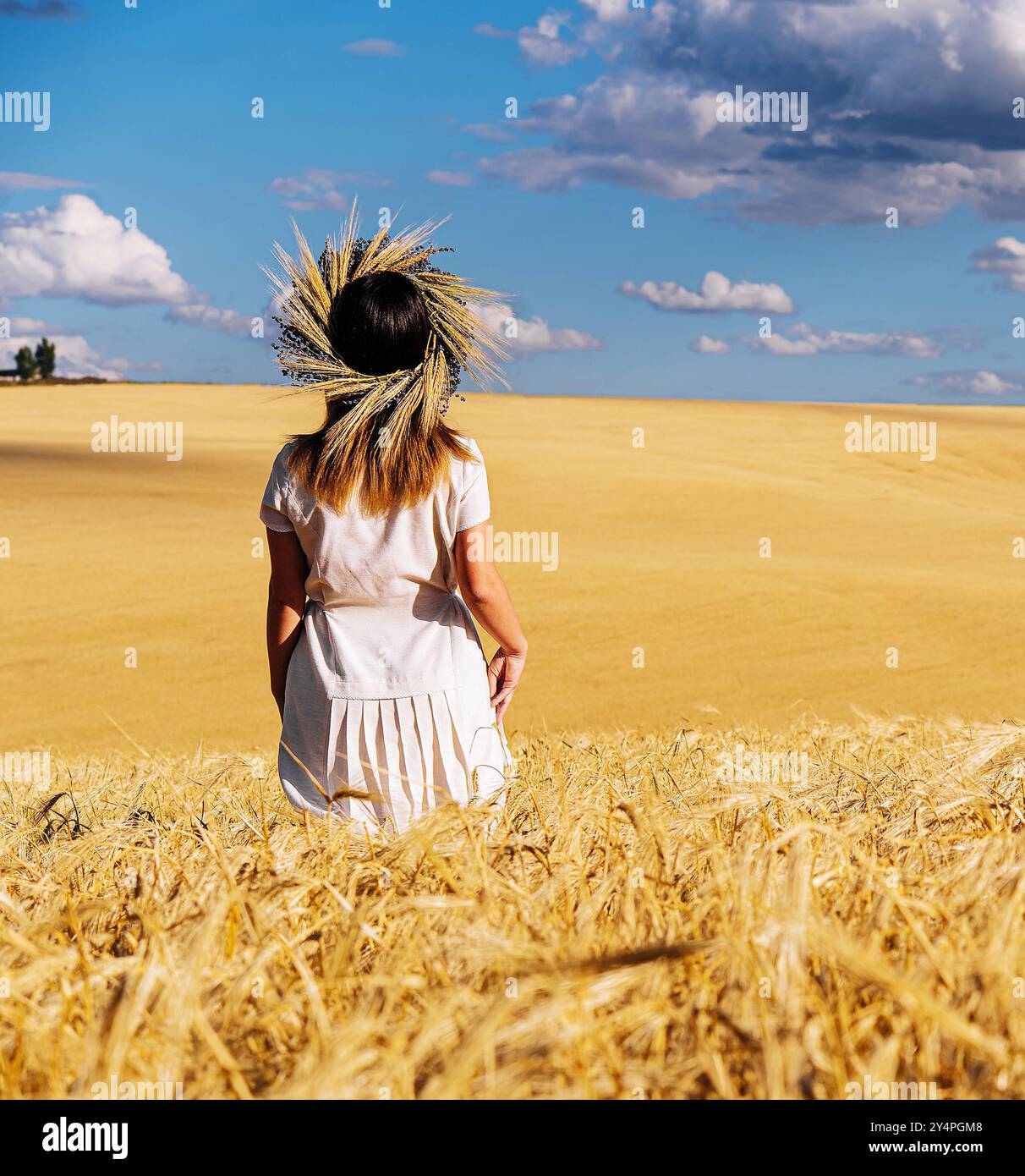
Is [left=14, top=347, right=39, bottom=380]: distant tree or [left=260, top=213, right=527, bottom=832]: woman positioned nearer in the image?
[left=260, top=213, right=527, bottom=832]: woman

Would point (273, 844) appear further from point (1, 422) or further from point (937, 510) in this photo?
point (1, 422)

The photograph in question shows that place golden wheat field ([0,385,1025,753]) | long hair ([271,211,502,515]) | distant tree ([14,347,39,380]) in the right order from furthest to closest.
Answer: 1. distant tree ([14,347,39,380])
2. golden wheat field ([0,385,1025,753])
3. long hair ([271,211,502,515])

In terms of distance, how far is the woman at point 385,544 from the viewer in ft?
10.3

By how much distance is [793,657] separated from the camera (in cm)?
1249

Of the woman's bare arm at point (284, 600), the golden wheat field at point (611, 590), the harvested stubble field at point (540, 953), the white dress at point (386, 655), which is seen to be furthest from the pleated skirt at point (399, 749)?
the golden wheat field at point (611, 590)

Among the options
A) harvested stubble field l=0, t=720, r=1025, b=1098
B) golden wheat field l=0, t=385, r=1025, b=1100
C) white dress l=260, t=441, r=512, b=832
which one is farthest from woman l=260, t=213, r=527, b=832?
harvested stubble field l=0, t=720, r=1025, b=1098

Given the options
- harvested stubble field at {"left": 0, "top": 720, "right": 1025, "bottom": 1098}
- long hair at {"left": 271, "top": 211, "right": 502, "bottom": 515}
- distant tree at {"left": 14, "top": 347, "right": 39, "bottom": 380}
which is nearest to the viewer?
harvested stubble field at {"left": 0, "top": 720, "right": 1025, "bottom": 1098}

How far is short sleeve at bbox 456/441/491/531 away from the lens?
3137 mm

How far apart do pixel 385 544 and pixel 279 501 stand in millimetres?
325

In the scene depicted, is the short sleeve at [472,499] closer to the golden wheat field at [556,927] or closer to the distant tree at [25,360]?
the golden wheat field at [556,927]

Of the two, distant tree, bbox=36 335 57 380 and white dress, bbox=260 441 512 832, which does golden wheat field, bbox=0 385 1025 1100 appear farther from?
distant tree, bbox=36 335 57 380

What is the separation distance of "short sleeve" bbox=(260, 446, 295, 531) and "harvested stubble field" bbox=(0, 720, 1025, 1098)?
861 millimetres
